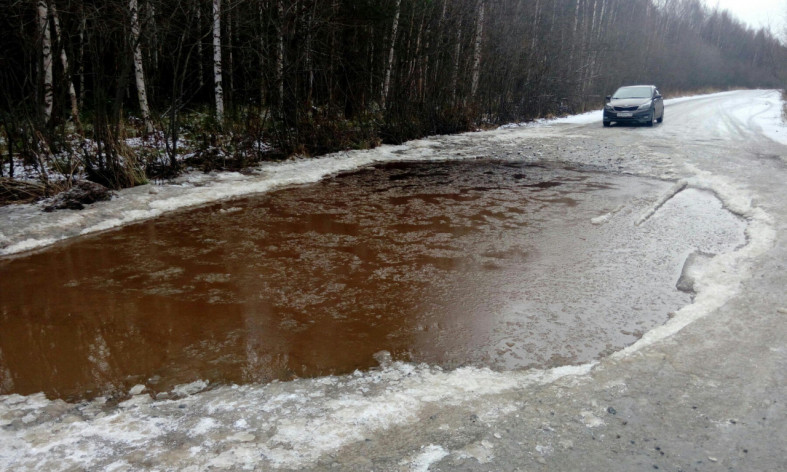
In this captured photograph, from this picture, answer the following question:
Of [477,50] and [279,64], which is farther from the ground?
[477,50]

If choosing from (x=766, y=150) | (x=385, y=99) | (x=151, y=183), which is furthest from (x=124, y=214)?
(x=766, y=150)

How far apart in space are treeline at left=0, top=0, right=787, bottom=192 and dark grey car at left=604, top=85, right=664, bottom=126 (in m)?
4.44

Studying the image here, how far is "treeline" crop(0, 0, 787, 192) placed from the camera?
9211 mm

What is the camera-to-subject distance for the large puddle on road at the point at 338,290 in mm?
3873

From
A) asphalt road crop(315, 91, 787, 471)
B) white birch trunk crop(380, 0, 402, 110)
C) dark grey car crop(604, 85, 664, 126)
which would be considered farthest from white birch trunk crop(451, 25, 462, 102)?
asphalt road crop(315, 91, 787, 471)

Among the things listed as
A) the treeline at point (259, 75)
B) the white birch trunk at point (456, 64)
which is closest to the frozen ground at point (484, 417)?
the treeline at point (259, 75)

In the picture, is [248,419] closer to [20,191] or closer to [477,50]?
[20,191]

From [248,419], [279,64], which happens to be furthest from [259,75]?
[248,419]

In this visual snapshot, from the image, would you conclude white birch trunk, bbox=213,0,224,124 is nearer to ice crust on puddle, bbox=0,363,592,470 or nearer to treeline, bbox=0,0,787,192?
treeline, bbox=0,0,787,192

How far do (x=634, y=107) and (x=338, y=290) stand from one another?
63.3 feet

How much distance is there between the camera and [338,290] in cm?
514

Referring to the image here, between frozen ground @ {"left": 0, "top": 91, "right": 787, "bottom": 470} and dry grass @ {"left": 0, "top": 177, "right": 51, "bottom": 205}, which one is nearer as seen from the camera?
frozen ground @ {"left": 0, "top": 91, "right": 787, "bottom": 470}

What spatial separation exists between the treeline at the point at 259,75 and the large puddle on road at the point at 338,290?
3.21 metres

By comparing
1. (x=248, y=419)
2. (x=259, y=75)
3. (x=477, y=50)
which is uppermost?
(x=477, y=50)
